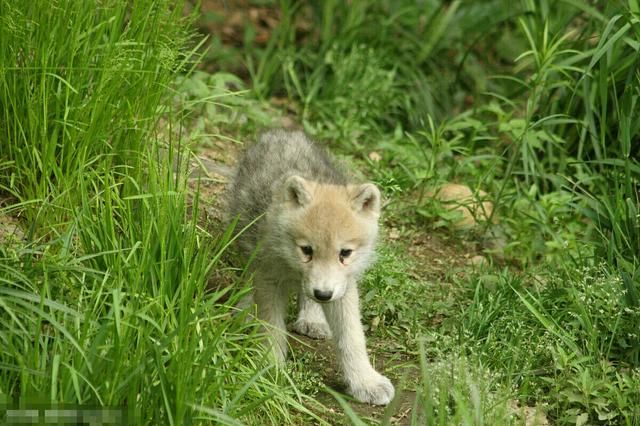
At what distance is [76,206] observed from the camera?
5168mm

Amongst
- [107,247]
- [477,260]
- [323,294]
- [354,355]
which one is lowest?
[477,260]

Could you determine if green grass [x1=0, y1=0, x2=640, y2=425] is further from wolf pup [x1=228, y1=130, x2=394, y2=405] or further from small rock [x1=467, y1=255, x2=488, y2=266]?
wolf pup [x1=228, y1=130, x2=394, y2=405]

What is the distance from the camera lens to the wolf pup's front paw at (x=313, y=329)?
5.89m

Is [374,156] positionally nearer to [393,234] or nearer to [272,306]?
[393,234]

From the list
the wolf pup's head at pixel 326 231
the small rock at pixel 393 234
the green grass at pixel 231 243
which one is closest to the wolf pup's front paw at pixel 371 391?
the green grass at pixel 231 243

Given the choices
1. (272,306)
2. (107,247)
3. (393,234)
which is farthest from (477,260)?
(107,247)

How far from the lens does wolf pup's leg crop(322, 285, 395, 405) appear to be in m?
5.21

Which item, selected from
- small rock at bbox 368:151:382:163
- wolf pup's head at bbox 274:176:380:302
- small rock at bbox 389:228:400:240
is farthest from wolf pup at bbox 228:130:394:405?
small rock at bbox 368:151:382:163

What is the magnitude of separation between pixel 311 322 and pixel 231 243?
768 millimetres

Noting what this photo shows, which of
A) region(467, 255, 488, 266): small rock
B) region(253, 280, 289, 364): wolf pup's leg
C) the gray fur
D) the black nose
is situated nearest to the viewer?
the black nose

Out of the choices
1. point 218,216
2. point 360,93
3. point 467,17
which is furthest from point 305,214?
point 467,17

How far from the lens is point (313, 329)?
5.90 metres

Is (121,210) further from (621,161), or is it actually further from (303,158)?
(621,161)

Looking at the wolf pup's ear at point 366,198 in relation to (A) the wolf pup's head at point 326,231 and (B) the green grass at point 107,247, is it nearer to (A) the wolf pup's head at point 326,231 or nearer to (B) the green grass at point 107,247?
(A) the wolf pup's head at point 326,231
